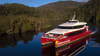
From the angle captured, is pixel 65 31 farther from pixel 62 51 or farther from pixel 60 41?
pixel 62 51

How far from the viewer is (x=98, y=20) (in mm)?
102688

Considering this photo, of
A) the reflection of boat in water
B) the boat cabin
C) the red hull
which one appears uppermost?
the boat cabin

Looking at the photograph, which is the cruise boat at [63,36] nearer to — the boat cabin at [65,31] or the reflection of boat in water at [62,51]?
the boat cabin at [65,31]

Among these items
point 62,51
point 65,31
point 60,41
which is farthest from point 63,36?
point 62,51

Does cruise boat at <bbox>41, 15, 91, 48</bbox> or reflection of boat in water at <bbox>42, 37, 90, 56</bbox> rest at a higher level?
cruise boat at <bbox>41, 15, 91, 48</bbox>

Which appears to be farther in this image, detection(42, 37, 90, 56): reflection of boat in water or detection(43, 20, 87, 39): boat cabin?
detection(43, 20, 87, 39): boat cabin

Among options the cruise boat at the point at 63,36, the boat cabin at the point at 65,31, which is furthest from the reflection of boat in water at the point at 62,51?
the boat cabin at the point at 65,31

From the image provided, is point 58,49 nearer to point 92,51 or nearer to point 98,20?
point 92,51

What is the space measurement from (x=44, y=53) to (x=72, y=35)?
10297 millimetres

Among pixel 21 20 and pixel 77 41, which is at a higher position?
pixel 21 20

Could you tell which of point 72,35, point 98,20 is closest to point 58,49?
point 72,35

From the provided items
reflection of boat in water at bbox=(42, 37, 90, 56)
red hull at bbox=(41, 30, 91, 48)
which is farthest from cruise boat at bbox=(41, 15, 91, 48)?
reflection of boat in water at bbox=(42, 37, 90, 56)

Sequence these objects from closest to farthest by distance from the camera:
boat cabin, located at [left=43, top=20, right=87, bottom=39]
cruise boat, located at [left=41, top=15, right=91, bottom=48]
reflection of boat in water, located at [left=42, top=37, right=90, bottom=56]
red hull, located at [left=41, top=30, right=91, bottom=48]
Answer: reflection of boat in water, located at [left=42, top=37, right=90, bottom=56], red hull, located at [left=41, top=30, right=91, bottom=48], cruise boat, located at [left=41, top=15, right=91, bottom=48], boat cabin, located at [left=43, top=20, right=87, bottom=39]

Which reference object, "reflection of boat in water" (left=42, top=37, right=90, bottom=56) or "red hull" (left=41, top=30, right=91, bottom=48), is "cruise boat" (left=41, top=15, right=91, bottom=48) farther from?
"reflection of boat in water" (left=42, top=37, right=90, bottom=56)
